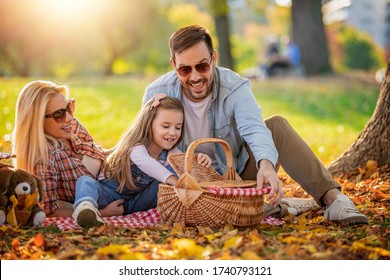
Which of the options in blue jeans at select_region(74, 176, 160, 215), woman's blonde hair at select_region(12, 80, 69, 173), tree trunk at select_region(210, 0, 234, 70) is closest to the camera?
woman's blonde hair at select_region(12, 80, 69, 173)

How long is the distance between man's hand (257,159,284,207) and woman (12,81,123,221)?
121cm

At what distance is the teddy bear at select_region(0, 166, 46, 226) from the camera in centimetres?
444

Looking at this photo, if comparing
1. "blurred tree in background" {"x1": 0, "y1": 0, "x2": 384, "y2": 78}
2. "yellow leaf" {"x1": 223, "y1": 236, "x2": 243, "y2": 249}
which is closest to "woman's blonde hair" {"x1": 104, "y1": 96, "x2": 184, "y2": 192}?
"yellow leaf" {"x1": 223, "y1": 236, "x2": 243, "y2": 249}

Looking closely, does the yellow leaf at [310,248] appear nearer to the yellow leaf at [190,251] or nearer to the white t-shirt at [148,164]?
the yellow leaf at [190,251]

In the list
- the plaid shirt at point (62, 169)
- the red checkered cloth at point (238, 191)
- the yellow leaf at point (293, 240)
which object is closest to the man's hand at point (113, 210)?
the plaid shirt at point (62, 169)

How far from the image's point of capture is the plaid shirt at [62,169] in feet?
15.8

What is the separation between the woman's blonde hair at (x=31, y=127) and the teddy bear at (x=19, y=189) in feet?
0.77

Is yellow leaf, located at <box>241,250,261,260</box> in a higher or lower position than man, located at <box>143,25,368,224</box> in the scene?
lower

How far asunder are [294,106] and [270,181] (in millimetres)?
9453

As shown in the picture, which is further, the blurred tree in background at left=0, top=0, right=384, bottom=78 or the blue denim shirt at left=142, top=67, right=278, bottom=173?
the blurred tree in background at left=0, top=0, right=384, bottom=78

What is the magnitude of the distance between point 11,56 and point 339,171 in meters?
31.9

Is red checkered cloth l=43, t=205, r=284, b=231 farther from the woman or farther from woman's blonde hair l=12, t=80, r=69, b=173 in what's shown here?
woman's blonde hair l=12, t=80, r=69, b=173
